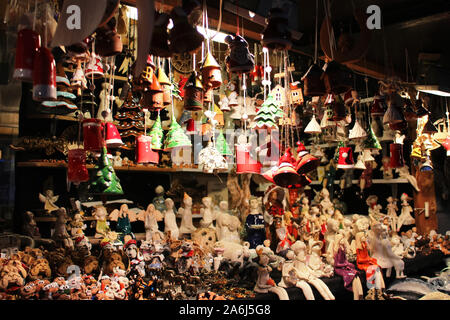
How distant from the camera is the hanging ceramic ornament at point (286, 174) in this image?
213 cm

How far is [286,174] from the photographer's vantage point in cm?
218

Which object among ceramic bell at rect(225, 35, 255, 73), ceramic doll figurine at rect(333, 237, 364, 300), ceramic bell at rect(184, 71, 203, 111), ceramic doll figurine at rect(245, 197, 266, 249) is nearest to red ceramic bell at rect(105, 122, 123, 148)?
ceramic bell at rect(184, 71, 203, 111)

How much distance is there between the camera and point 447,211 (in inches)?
171

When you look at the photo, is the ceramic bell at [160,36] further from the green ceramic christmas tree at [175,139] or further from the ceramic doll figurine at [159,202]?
the ceramic doll figurine at [159,202]

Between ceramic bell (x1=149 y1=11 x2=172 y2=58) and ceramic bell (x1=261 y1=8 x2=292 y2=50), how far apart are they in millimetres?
406

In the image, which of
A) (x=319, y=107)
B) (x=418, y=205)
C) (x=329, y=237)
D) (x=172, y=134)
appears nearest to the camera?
(x=172, y=134)

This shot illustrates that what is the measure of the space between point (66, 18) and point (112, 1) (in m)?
0.15

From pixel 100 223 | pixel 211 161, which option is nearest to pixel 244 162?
pixel 211 161

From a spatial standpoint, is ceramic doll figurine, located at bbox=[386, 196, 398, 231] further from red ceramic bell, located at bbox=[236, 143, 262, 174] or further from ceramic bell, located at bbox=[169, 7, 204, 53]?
ceramic bell, located at bbox=[169, 7, 204, 53]

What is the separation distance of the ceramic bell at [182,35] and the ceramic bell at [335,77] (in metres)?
0.71

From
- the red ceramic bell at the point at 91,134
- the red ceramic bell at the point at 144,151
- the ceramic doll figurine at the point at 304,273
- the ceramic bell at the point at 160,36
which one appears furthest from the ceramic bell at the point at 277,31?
the ceramic doll figurine at the point at 304,273

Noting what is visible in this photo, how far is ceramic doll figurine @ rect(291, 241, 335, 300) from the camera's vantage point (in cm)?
253
